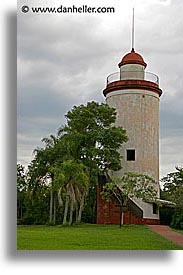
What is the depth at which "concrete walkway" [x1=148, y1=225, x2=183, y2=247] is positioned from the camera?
5.16 meters

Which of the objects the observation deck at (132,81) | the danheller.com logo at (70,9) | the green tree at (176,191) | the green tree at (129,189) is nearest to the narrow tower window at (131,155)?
the green tree at (129,189)

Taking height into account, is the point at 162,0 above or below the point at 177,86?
above

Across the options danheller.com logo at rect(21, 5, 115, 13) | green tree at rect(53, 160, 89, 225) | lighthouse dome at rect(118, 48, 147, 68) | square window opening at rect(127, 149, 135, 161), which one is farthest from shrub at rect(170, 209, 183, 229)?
danheller.com logo at rect(21, 5, 115, 13)

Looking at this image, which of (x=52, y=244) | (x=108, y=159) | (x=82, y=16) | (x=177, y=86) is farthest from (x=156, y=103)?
(x=52, y=244)

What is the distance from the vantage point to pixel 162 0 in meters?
5.21

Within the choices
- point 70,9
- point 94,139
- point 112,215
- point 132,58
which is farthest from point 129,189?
point 70,9

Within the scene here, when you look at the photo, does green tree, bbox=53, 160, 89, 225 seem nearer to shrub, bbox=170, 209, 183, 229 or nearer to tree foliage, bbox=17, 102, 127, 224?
tree foliage, bbox=17, 102, 127, 224

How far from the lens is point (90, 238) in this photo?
5.15 meters

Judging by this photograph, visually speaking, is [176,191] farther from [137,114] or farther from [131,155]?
[137,114]

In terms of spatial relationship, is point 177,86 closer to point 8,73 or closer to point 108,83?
point 108,83

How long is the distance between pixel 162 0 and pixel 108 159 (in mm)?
1419

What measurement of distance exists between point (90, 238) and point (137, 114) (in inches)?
44.6

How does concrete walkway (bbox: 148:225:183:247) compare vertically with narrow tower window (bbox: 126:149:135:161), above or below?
below

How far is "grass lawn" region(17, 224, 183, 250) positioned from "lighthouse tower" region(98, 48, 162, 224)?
4.6 inches
